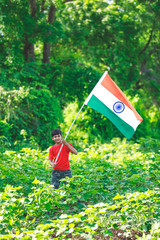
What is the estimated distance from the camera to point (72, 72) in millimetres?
13828

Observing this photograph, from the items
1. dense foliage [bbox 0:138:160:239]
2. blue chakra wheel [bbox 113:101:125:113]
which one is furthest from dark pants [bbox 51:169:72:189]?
blue chakra wheel [bbox 113:101:125:113]

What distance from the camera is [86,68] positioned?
14180 millimetres

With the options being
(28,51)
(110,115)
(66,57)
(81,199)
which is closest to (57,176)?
(81,199)

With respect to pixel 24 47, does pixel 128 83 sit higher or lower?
lower

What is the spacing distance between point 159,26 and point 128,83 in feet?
11.9

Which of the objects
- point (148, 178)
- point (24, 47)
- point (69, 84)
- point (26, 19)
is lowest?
point (148, 178)

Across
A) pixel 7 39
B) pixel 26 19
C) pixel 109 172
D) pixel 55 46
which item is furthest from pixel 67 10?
pixel 109 172

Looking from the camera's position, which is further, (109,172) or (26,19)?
(26,19)

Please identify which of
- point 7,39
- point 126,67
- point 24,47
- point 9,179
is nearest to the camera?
point 9,179

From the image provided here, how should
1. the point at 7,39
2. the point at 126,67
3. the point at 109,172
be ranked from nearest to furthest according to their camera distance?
the point at 109,172 < the point at 7,39 < the point at 126,67

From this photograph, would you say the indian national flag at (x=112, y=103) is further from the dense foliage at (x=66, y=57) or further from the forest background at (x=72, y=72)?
the dense foliage at (x=66, y=57)

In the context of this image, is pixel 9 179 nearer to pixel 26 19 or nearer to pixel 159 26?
pixel 26 19

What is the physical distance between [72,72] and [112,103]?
813 cm

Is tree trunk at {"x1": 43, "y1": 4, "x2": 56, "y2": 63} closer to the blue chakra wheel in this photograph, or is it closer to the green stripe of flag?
the green stripe of flag
